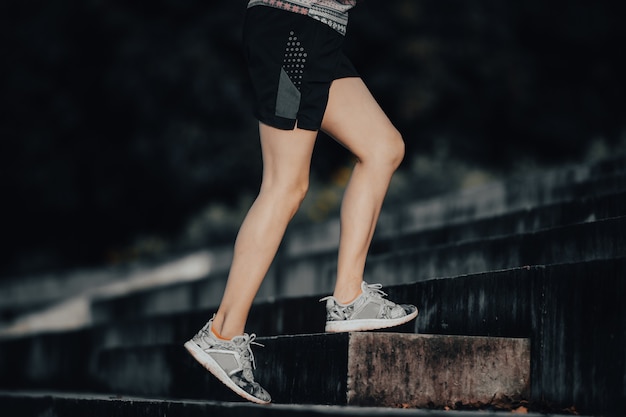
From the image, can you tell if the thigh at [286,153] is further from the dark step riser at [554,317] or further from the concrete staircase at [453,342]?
the dark step riser at [554,317]

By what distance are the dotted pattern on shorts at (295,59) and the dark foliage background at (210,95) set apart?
11.8m

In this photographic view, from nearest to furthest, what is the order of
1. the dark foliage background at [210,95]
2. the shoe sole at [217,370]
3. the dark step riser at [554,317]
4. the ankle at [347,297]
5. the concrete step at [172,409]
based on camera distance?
1. the concrete step at [172,409]
2. the dark step riser at [554,317]
3. the shoe sole at [217,370]
4. the ankle at [347,297]
5. the dark foliage background at [210,95]

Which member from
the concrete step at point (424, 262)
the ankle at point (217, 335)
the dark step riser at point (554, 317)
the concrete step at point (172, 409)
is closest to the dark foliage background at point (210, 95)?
the concrete step at point (424, 262)

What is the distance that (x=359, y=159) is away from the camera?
471 cm


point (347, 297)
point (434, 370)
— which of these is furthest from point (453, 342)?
point (347, 297)

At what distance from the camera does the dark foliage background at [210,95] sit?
17.8 metres

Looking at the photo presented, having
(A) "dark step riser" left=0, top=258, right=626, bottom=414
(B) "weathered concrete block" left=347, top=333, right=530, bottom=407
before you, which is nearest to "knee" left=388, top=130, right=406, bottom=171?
(A) "dark step riser" left=0, top=258, right=626, bottom=414

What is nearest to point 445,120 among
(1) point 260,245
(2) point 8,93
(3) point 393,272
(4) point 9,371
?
(2) point 8,93

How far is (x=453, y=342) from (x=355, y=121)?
91cm

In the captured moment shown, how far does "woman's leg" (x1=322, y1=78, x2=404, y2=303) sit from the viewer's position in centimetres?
467

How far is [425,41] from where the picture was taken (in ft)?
57.3

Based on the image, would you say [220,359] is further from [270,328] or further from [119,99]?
[119,99]

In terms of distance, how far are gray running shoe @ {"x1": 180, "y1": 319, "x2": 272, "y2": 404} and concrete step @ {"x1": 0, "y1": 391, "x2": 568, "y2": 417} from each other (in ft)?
0.35

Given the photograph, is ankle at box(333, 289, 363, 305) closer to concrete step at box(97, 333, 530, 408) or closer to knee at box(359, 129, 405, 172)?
concrete step at box(97, 333, 530, 408)
